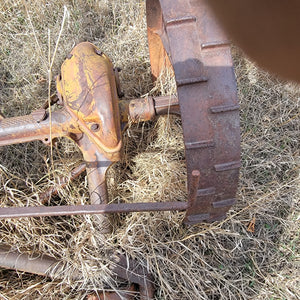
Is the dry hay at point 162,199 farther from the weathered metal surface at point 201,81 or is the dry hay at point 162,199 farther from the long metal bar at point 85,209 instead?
the weathered metal surface at point 201,81

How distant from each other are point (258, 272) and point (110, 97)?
1.66m

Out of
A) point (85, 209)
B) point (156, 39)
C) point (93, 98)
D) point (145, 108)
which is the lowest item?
point (85, 209)

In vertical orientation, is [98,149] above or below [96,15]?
below

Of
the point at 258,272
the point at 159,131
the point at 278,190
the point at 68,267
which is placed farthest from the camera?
the point at 159,131

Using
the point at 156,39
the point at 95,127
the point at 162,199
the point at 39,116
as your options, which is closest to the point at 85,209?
the point at 95,127

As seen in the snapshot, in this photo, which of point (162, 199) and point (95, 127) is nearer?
point (95, 127)

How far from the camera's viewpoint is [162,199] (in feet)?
6.98

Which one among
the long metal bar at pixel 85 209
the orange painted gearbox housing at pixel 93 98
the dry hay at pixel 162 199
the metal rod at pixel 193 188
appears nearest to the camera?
the metal rod at pixel 193 188

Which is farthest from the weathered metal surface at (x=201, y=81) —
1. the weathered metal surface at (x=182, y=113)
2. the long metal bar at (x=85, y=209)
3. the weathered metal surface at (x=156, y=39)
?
the weathered metal surface at (x=156, y=39)

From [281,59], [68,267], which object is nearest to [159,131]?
[68,267]

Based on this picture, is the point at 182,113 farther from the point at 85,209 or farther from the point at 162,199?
the point at 162,199

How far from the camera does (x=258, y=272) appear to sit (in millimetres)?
2021

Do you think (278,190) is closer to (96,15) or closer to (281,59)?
(281,59)

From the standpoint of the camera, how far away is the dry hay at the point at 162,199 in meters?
1.91
